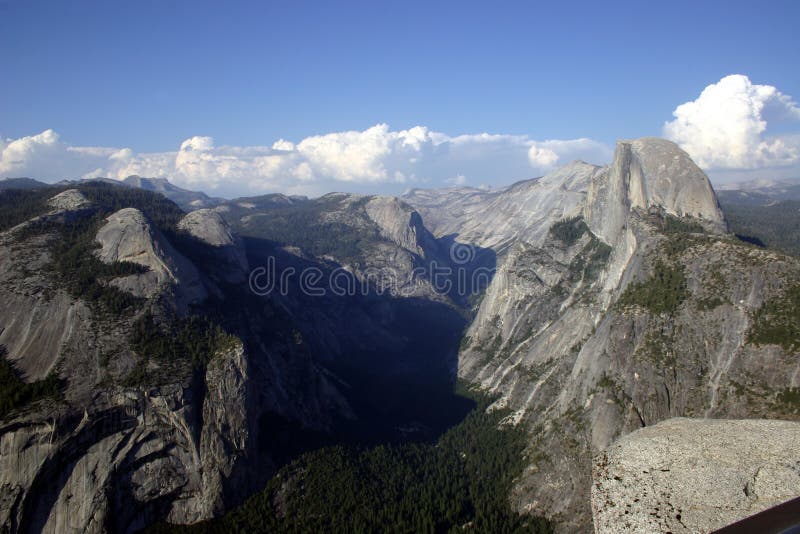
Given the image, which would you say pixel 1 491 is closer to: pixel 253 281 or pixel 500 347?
pixel 253 281

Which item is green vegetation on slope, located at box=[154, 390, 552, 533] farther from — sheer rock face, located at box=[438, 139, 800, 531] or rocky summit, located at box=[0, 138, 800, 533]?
sheer rock face, located at box=[438, 139, 800, 531]

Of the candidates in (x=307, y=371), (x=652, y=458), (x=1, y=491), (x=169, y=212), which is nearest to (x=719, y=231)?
(x=652, y=458)

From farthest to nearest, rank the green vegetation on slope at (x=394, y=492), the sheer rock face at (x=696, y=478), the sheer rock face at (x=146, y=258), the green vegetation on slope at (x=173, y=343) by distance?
the sheer rock face at (x=146, y=258), the green vegetation on slope at (x=173, y=343), the green vegetation on slope at (x=394, y=492), the sheer rock face at (x=696, y=478)

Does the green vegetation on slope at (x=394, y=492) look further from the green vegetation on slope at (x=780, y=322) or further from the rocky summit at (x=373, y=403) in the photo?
the green vegetation on slope at (x=780, y=322)

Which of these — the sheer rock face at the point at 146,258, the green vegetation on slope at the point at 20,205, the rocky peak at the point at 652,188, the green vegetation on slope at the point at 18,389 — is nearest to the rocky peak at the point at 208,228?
the sheer rock face at the point at 146,258

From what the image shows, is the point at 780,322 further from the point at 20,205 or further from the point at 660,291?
the point at 20,205

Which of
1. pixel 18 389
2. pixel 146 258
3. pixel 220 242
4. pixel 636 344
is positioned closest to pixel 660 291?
pixel 636 344

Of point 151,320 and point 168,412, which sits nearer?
point 168,412

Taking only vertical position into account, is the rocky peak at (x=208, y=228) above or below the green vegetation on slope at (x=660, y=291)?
above
